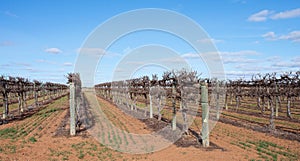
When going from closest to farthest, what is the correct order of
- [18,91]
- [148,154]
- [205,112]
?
[148,154]
[205,112]
[18,91]

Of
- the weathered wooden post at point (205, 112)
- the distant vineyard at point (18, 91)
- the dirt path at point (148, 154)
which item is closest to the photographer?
the dirt path at point (148, 154)

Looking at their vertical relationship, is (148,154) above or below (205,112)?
below

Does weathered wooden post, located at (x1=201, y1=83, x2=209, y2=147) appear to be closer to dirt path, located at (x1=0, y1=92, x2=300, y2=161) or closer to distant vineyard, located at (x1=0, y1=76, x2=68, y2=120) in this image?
dirt path, located at (x1=0, y1=92, x2=300, y2=161)

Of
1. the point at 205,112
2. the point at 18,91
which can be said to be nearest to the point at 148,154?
the point at 205,112

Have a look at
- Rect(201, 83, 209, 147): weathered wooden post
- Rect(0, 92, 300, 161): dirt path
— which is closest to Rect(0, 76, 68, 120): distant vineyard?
Rect(0, 92, 300, 161): dirt path

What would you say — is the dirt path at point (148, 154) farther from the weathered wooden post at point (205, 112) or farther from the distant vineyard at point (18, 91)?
the distant vineyard at point (18, 91)

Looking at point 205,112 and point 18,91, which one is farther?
point 18,91

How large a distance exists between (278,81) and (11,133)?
20.7 meters

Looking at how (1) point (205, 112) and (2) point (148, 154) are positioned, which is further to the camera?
(1) point (205, 112)

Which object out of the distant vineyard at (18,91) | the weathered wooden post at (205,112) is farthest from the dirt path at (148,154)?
the distant vineyard at (18,91)

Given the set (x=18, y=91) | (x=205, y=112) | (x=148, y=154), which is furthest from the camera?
(x=18, y=91)

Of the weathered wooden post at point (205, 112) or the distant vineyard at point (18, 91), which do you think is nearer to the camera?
the weathered wooden post at point (205, 112)

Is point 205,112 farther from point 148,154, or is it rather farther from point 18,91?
point 18,91

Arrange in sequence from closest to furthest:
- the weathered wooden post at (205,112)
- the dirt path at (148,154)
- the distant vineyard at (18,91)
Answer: the dirt path at (148,154) → the weathered wooden post at (205,112) → the distant vineyard at (18,91)
